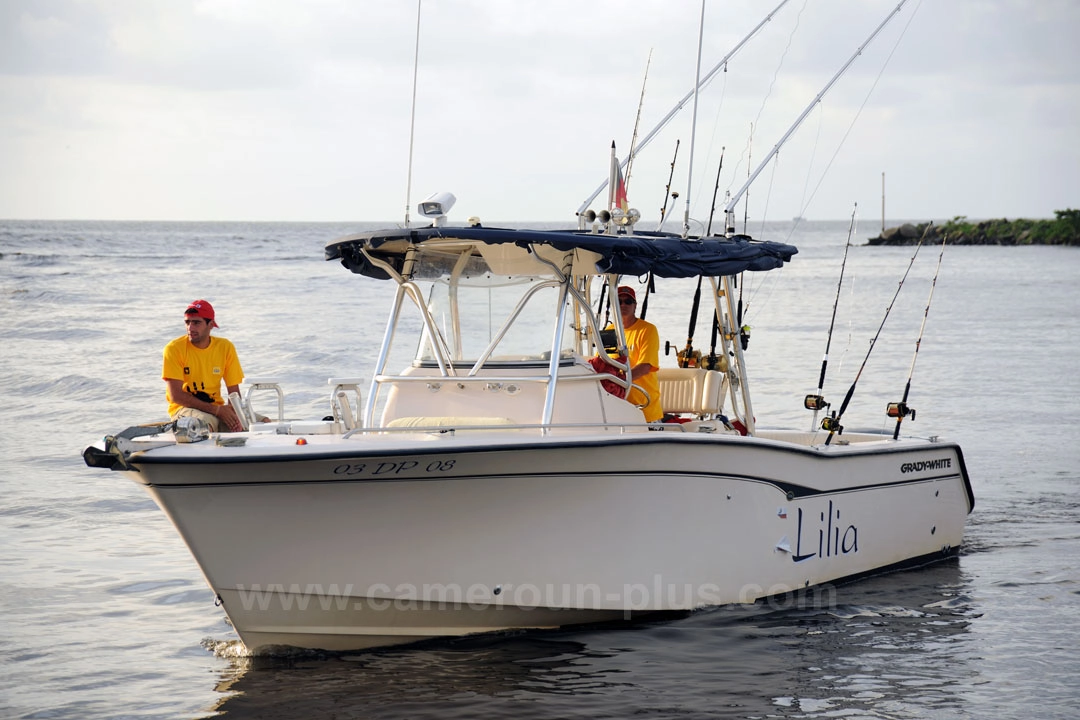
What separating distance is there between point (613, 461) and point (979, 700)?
105 inches

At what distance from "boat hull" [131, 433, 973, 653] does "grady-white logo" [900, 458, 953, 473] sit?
1912 mm

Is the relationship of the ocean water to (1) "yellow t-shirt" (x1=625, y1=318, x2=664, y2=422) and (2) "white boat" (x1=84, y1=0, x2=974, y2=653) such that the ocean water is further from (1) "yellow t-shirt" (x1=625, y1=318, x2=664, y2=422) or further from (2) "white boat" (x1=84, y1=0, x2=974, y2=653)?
(1) "yellow t-shirt" (x1=625, y1=318, x2=664, y2=422)

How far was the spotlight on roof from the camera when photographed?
26.6 feet

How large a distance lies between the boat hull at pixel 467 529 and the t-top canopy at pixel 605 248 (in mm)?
1149

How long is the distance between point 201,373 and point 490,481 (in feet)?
8.28

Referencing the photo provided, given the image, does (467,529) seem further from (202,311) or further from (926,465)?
(926,465)

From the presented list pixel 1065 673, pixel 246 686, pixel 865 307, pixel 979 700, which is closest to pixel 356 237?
pixel 246 686

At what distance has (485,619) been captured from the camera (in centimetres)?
794

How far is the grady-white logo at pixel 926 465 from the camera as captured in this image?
10242 millimetres

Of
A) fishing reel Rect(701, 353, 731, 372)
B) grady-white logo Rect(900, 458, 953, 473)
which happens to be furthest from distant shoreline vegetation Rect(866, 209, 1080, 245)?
fishing reel Rect(701, 353, 731, 372)

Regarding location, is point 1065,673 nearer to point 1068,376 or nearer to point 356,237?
point 356,237

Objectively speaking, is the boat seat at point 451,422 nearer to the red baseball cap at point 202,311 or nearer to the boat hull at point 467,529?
the boat hull at point 467,529

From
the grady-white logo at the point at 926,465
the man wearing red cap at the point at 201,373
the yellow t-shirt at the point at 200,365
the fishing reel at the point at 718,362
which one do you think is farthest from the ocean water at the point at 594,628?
the fishing reel at the point at 718,362

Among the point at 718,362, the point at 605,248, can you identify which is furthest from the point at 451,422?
the point at 718,362
